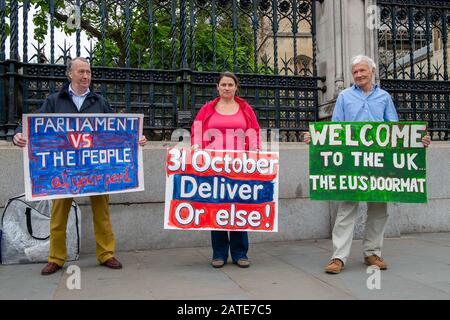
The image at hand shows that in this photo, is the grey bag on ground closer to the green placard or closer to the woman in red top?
the woman in red top

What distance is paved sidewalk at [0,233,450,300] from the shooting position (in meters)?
3.79

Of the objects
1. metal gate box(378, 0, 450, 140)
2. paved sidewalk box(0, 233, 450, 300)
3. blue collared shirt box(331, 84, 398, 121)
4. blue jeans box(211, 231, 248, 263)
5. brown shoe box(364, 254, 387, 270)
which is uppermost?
metal gate box(378, 0, 450, 140)

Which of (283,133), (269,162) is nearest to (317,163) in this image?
(269,162)

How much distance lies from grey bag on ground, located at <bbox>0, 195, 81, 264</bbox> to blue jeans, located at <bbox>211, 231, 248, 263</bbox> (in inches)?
62.3

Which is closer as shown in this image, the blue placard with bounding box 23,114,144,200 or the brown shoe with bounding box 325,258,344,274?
the brown shoe with bounding box 325,258,344,274

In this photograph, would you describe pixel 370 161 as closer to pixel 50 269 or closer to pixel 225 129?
pixel 225 129

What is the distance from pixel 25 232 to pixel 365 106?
3841 millimetres

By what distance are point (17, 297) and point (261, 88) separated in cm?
432

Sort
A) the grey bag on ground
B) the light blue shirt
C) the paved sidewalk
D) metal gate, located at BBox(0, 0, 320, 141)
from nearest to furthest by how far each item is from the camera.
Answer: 1. the paved sidewalk
2. the light blue shirt
3. the grey bag on ground
4. metal gate, located at BBox(0, 0, 320, 141)

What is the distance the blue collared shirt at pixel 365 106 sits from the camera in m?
4.71

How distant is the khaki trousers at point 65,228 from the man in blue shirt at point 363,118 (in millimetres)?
2236

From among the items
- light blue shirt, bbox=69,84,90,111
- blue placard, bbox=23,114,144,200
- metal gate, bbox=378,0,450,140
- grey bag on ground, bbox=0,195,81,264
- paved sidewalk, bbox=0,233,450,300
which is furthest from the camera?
metal gate, bbox=378,0,450,140

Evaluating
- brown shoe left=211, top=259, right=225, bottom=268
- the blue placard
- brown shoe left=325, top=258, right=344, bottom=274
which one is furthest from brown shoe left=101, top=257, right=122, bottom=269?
brown shoe left=325, top=258, right=344, bottom=274

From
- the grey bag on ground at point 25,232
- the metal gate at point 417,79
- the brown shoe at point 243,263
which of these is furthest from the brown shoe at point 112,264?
the metal gate at point 417,79
